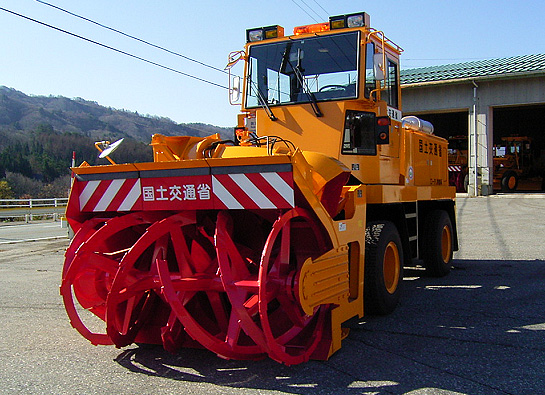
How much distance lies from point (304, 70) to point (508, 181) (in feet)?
82.2

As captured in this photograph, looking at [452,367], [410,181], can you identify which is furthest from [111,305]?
[410,181]

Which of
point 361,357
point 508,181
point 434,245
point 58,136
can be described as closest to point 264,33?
point 434,245

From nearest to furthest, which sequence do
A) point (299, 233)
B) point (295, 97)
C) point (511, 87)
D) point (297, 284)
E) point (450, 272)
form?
point (297, 284) → point (299, 233) → point (295, 97) → point (450, 272) → point (511, 87)

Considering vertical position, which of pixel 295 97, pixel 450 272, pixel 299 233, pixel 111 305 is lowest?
pixel 450 272

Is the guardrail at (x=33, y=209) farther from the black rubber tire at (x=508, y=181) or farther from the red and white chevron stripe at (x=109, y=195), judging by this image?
the red and white chevron stripe at (x=109, y=195)

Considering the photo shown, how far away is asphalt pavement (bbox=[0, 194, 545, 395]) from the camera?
3.88 meters

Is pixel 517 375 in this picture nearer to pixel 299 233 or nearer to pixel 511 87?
pixel 299 233

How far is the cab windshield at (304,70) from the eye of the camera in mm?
6305

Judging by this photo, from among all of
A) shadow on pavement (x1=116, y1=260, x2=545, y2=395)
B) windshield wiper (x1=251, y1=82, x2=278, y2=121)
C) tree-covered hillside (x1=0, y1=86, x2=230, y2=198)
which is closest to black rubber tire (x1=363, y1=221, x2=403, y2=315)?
shadow on pavement (x1=116, y1=260, x2=545, y2=395)

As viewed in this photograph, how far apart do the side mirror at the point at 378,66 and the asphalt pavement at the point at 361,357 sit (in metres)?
2.55

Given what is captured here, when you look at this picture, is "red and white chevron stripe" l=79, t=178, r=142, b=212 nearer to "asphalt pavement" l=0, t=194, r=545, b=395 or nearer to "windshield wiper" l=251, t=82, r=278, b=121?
"asphalt pavement" l=0, t=194, r=545, b=395

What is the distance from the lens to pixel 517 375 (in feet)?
13.2

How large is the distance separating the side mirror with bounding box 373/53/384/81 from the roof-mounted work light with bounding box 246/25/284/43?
1.50m

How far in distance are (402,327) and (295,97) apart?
2846 mm
